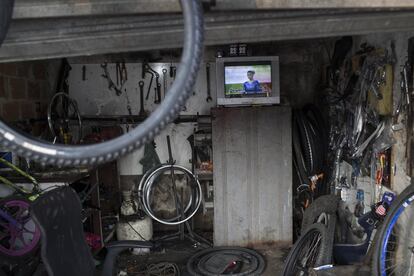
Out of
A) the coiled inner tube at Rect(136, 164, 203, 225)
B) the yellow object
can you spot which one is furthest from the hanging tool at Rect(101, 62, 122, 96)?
the yellow object

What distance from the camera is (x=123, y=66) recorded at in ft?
13.5

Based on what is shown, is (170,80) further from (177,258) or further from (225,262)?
(225,262)

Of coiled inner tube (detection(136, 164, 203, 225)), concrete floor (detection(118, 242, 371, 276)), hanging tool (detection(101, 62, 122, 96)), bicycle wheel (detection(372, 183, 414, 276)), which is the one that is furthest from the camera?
hanging tool (detection(101, 62, 122, 96))

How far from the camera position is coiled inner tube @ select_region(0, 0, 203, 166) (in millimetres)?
824

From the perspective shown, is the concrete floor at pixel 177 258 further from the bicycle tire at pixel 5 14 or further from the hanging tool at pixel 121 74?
the bicycle tire at pixel 5 14

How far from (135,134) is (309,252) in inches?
100

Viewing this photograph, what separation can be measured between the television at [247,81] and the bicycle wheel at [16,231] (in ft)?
6.93

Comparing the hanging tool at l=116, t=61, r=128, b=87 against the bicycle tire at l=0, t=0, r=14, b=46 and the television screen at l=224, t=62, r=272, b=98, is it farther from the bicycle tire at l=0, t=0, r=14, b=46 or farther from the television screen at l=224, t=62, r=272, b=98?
the bicycle tire at l=0, t=0, r=14, b=46

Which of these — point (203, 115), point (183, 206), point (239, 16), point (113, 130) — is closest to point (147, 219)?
point (183, 206)

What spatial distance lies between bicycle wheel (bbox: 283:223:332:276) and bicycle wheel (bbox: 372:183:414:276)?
15.3 inches

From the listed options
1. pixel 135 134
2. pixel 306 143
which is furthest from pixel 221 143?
pixel 135 134

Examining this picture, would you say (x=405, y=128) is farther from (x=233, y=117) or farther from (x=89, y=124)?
(x=89, y=124)

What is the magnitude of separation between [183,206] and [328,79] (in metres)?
2.35

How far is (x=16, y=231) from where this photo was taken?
269cm
